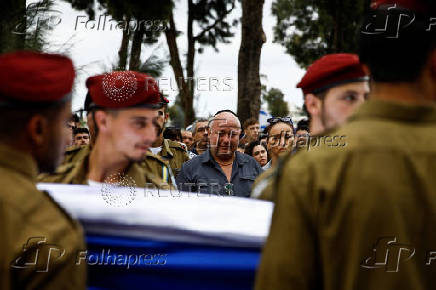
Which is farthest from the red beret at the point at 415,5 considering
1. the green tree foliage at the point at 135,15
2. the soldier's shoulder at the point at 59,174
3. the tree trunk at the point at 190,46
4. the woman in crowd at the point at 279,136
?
the tree trunk at the point at 190,46

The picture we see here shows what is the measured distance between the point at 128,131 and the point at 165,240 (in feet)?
1.59

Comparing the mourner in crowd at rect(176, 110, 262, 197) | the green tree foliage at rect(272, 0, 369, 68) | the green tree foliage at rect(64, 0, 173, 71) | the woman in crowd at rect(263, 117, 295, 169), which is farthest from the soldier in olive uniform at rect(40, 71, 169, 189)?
the green tree foliage at rect(272, 0, 369, 68)

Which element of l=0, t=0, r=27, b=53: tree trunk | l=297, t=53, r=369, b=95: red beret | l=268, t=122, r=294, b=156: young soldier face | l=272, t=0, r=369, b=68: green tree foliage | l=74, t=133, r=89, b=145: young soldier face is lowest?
l=74, t=133, r=89, b=145: young soldier face

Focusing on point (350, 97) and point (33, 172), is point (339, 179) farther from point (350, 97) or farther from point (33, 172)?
point (350, 97)

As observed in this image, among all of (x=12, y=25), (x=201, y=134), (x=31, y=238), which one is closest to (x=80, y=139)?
(x=12, y=25)

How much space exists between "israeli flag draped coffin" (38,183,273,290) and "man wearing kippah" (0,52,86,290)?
0.46m

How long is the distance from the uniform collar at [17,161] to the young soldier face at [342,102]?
1.31m

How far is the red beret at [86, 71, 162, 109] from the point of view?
2576mm

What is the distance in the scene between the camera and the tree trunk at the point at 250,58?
9.46 meters

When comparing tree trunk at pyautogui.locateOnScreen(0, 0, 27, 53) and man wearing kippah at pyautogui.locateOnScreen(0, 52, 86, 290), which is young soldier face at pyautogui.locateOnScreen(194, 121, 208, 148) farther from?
man wearing kippah at pyautogui.locateOnScreen(0, 52, 86, 290)

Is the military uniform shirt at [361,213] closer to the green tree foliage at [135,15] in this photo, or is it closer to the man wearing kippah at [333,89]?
the man wearing kippah at [333,89]

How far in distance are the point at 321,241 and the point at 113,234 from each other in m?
1.01

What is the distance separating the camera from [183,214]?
7.65ft

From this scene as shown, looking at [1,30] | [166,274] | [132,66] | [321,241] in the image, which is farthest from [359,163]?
[132,66]
